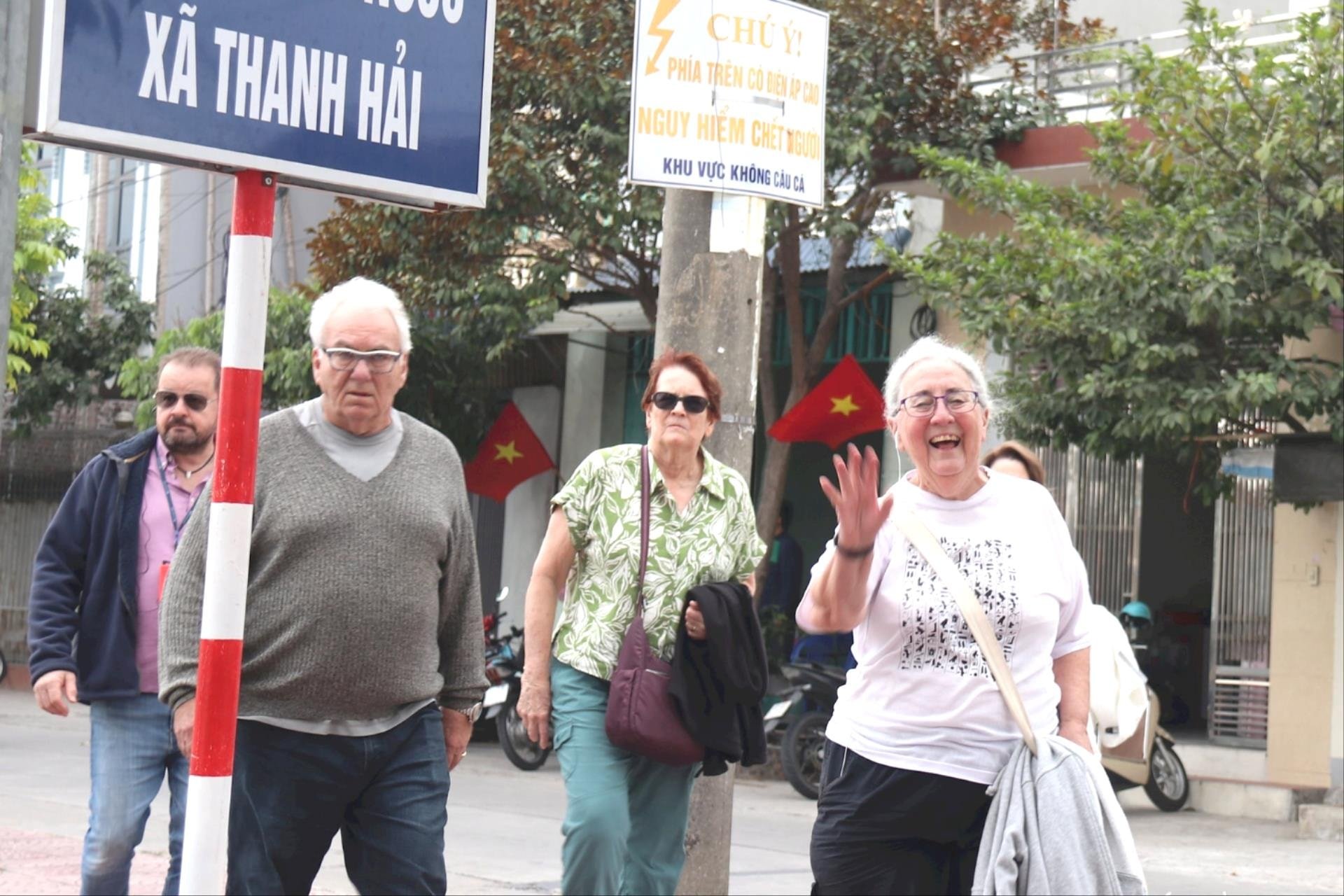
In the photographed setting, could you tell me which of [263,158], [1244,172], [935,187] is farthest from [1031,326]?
[263,158]

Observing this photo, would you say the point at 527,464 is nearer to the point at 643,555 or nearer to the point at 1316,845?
the point at 1316,845

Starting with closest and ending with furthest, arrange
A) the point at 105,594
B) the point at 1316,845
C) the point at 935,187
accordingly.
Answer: the point at 105,594, the point at 1316,845, the point at 935,187

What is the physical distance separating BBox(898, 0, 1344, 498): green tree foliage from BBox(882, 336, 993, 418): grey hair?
21.7 feet

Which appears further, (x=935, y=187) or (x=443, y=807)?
(x=935, y=187)

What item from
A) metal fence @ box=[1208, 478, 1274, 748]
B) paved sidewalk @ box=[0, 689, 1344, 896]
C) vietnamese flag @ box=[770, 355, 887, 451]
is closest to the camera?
paved sidewalk @ box=[0, 689, 1344, 896]

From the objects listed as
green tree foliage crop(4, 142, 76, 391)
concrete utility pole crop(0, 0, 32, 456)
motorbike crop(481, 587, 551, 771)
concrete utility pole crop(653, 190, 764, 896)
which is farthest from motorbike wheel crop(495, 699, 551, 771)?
concrete utility pole crop(0, 0, 32, 456)

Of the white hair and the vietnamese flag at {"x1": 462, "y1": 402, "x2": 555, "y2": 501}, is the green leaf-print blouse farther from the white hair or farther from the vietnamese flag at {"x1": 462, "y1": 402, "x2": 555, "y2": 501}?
the vietnamese flag at {"x1": 462, "y1": 402, "x2": 555, "y2": 501}

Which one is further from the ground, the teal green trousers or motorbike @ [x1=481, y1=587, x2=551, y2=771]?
the teal green trousers

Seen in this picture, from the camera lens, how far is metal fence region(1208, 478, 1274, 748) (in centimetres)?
1270

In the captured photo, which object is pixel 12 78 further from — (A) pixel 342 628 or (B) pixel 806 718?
(B) pixel 806 718

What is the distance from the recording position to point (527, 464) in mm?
17641

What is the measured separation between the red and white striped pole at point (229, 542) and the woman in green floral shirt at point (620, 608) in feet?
6.21

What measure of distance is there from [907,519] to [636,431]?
13.9 metres

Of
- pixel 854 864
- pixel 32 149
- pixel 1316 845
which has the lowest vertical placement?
pixel 1316 845
